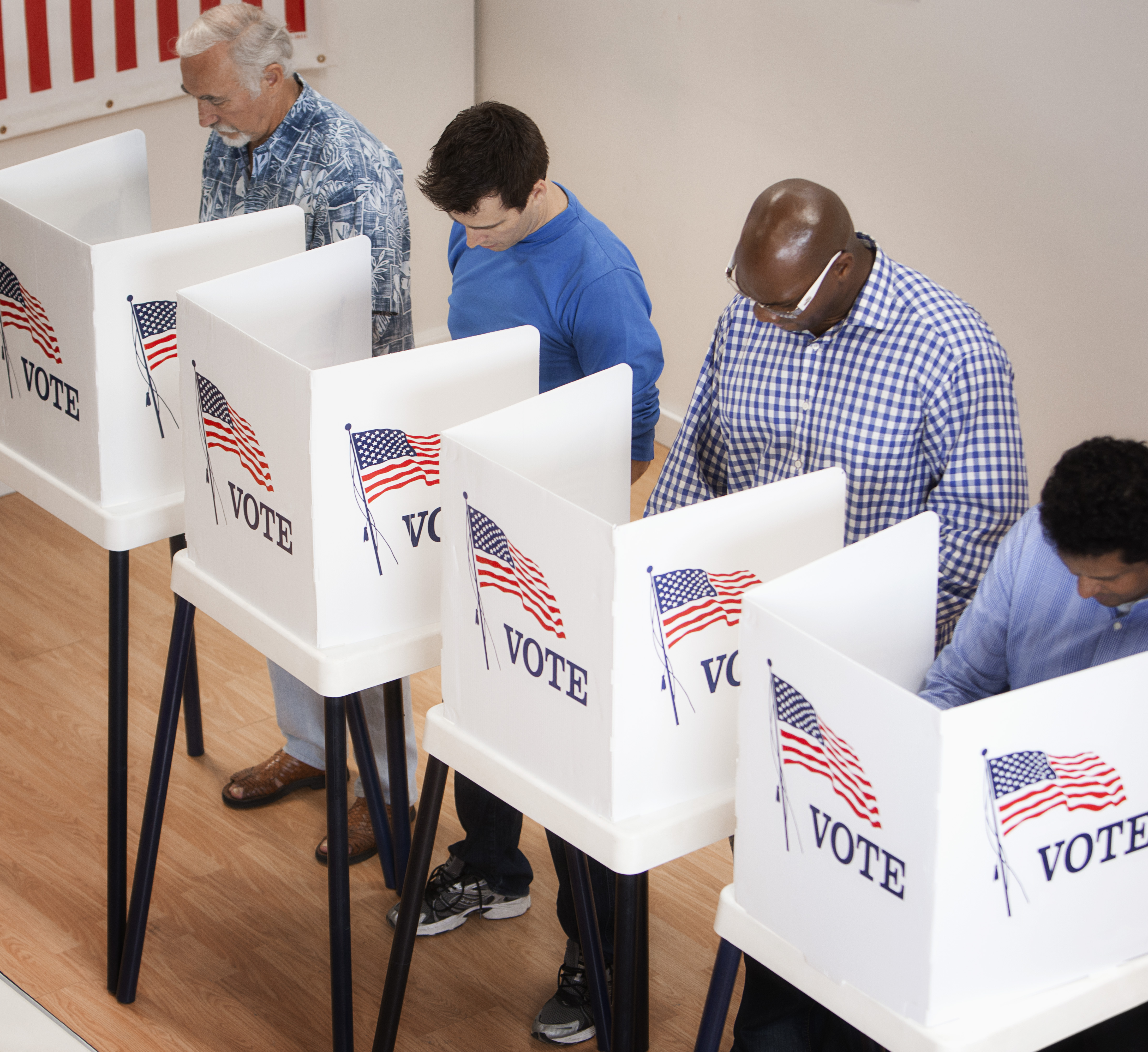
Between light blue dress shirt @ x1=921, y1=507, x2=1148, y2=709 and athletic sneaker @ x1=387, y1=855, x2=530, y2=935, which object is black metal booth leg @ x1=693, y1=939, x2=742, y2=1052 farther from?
athletic sneaker @ x1=387, y1=855, x2=530, y2=935

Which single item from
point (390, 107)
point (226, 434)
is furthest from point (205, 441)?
point (390, 107)

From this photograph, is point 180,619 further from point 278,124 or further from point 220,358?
point 278,124

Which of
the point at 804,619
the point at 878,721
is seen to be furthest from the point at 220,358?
the point at 878,721

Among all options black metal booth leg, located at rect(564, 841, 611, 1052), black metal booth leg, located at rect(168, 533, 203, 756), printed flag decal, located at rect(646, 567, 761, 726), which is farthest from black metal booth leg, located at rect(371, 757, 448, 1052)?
black metal booth leg, located at rect(168, 533, 203, 756)

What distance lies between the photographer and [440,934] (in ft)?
7.84

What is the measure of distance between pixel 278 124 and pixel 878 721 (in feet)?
5.44

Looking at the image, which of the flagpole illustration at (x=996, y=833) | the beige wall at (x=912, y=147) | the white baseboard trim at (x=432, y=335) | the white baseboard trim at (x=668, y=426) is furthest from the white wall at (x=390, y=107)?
the flagpole illustration at (x=996, y=833)

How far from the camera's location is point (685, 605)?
136 cm

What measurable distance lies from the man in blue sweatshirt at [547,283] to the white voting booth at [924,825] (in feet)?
1.90

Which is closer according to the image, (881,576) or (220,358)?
(881,576)

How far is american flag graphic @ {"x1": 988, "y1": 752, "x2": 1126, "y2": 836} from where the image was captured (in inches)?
43.9

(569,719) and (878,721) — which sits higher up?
(878,721)

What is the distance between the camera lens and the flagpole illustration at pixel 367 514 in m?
1.61

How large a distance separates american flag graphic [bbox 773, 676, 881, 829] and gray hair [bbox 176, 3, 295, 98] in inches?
61.8
